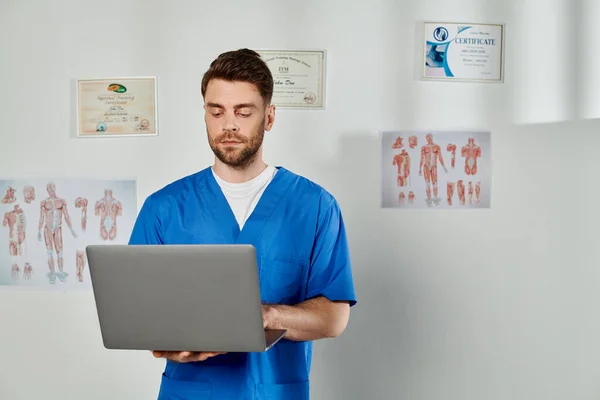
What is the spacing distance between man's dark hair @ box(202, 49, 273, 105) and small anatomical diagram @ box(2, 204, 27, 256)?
3.07ft

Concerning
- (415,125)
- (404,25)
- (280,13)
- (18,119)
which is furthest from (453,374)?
(18,119)

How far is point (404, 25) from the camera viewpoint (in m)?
2.28

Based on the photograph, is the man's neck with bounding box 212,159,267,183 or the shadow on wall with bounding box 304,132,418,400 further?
the shadow on wall with bounding box 304,132,418,400

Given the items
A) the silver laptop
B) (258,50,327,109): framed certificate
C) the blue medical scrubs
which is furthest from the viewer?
(258,50,327,109): framed certificate

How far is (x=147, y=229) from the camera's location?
171 cm

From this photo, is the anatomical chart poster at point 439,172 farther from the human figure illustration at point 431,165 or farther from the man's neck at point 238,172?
the man's neck at point 238,172

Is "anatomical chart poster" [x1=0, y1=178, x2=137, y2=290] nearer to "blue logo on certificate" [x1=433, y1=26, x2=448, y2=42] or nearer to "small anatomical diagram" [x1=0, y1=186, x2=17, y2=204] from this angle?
"small anatomical diagram" [x1=0, y1=186, x2=17, y2=204]

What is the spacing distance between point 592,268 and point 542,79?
24.9 inches

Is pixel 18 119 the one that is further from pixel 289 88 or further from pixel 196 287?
pixel 196 287

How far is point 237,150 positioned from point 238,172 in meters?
0.07

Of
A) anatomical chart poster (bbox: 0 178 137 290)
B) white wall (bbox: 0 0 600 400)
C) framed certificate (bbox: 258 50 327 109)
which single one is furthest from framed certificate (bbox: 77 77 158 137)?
framed certificate (bbox: 258 50 327 109)

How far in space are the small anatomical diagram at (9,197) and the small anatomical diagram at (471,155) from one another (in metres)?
1.47

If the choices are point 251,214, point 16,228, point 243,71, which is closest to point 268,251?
point 251,214

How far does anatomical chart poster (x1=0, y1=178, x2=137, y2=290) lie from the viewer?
2.31 meters
